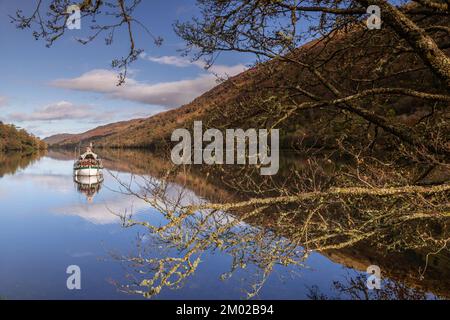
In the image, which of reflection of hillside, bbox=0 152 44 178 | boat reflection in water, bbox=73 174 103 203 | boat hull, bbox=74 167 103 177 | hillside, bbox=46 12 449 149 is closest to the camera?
hillside, bbox=46 12 449 149

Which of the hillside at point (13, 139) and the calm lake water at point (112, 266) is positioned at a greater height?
the hillside at point (13, 139)

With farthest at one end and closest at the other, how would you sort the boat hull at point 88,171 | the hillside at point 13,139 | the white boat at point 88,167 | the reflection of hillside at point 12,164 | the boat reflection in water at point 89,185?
the hillside at point 13,139, the reflection of hillside at point 12,164, the white boat at point 88,167, the boat hull at point 88,171, the boat reflection in water at point 89,185

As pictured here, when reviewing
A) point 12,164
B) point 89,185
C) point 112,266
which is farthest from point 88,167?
point 112,266

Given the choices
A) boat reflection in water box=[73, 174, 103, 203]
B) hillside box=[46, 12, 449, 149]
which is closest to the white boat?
boat reflection in water box=[73, 174, 103, 203]

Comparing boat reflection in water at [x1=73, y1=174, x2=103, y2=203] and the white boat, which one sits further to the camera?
the white boat

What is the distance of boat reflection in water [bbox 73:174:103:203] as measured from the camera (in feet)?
129

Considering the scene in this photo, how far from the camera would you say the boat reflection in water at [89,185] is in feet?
129

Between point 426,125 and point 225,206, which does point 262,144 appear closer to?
point 225,206

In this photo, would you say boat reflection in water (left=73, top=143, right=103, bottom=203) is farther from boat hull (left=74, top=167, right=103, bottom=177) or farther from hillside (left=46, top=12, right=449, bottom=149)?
hillside (left=46, top=12, right=449, bottom=149)

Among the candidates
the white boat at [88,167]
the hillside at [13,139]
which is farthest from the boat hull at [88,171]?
the hillside at [13,139]

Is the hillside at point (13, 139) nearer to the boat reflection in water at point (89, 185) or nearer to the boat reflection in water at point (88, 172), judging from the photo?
the boat reflection in water at point (88, 172)

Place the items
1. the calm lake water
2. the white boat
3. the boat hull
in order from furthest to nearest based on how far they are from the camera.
Result: the white boat
the boat hull
the calm lake water

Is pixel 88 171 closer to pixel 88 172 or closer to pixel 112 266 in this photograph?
pixel 88 172

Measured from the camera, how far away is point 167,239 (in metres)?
4.76
